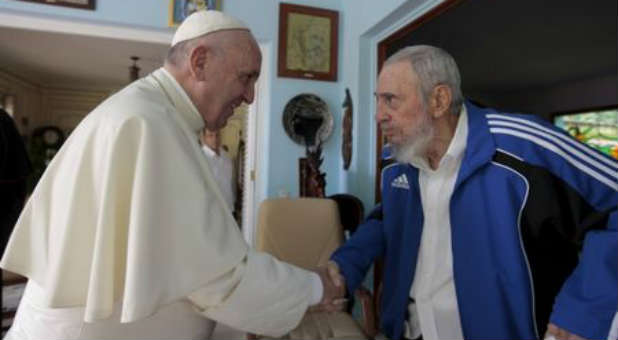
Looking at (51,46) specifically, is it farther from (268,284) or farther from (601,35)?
(601,35)

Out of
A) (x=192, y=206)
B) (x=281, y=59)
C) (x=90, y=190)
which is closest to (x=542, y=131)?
(x=192, y=206)

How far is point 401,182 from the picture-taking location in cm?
144

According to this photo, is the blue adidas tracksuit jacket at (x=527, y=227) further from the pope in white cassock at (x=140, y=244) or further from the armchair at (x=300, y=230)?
the armchair at (x=300, y=230)

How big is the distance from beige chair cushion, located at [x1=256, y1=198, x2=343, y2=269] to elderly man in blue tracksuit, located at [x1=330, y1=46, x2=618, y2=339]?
85 cm

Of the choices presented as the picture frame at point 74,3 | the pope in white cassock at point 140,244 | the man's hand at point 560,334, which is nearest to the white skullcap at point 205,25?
the pope in white cassock at point 140,244

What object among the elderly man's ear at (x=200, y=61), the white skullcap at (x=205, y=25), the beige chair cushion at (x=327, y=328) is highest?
the white skullcap at (x=205, y=25)

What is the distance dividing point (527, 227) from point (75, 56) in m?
6.26

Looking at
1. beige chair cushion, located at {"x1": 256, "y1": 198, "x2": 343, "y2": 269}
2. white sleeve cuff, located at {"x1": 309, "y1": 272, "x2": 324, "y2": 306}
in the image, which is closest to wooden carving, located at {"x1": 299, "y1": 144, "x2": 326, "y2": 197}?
beige chair cushion, located at {"x1": 256, "y1": 198, "x2": 343, "y2": 269}

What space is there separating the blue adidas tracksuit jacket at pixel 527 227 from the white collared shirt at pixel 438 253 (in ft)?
Result: 0.26

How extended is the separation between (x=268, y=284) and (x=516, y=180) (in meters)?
0.76

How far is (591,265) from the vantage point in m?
0.89

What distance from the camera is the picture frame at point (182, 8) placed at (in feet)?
9.00

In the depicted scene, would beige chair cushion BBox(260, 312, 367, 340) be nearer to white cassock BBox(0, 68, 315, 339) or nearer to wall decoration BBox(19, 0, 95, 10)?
white cassock BBox(0, 68, 315, 339)

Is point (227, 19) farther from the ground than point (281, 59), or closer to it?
closer to it
